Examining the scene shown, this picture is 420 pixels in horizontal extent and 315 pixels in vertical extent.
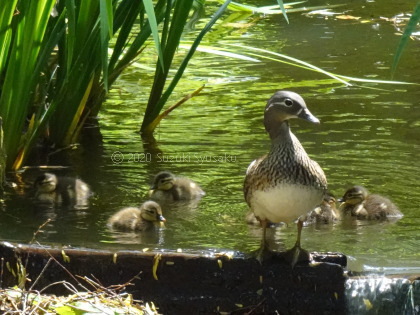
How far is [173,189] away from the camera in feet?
19.0

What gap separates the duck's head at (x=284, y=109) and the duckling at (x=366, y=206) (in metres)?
0.86

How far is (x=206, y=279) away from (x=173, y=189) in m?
1.45

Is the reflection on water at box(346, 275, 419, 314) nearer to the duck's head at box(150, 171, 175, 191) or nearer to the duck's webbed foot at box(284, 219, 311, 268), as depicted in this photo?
the duck's webbed foot at box(284, 219, 311, 268)

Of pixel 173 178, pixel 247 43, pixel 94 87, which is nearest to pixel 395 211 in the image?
pixel 173 178

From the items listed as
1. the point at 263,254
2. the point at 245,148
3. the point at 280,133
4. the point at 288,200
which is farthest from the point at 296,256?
the point at 245,148

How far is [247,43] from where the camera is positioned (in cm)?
935

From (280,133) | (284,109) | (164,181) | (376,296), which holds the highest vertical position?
(284,109)

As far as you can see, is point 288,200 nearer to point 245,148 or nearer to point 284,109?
point 284,109

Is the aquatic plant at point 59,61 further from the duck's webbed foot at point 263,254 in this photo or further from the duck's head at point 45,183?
the duck's webbed foot at point 263,254

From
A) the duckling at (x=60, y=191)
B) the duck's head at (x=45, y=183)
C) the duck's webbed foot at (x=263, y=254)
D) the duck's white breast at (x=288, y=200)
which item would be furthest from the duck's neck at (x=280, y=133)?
the duck's head at (x=45, y=183)

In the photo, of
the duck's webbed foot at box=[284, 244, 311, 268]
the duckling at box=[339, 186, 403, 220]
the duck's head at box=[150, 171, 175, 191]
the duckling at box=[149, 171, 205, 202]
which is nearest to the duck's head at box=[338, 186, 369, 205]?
the duckling at box=[339, 186, 403, 220]

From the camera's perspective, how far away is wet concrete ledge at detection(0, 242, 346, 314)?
14.3ft

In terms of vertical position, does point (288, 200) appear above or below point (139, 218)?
above

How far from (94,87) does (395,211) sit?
2438 mm
